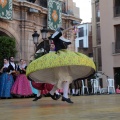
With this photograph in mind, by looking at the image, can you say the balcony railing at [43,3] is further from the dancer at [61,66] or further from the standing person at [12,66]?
the dancer at [61,66]

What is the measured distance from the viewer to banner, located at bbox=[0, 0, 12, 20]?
18.8 metres

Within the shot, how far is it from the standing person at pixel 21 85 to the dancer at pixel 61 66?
5.26 metres

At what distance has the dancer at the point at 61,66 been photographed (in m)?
6.96

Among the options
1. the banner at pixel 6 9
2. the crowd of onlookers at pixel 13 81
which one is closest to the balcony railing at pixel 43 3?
the banner at pixel 6 9

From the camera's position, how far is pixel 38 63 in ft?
23.3

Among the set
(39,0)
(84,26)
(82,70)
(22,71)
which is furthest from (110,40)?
(84,26)

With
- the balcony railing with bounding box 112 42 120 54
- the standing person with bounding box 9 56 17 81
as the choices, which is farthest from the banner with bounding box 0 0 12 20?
the balcony railing with bounding box 112 42 120 54

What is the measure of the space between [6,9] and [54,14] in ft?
15.0

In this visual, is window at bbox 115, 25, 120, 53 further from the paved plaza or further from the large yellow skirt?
the paved plaza

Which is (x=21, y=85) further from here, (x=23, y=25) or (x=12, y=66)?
(x=23, y=25)

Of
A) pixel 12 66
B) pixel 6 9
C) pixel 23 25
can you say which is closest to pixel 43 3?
pixel 23 25

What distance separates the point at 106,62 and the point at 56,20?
7127 millimetres

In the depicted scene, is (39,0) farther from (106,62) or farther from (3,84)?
(3,84)

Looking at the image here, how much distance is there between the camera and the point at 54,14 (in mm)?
22719
